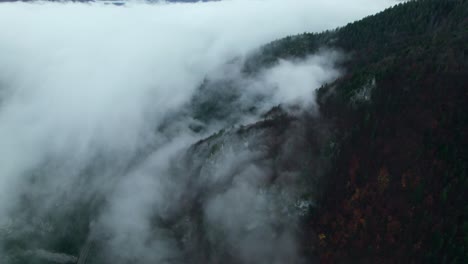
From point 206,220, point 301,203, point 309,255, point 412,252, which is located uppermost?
point 412,252

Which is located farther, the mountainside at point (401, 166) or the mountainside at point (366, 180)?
the mountainside at point (366, 180)

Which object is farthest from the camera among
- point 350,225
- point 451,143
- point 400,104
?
point 400,104

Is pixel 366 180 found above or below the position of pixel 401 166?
below

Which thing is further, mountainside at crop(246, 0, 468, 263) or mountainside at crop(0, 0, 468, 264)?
mountainside at crop(0, 0, 468, 264)

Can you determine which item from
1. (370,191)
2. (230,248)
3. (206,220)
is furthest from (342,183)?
(206,220)

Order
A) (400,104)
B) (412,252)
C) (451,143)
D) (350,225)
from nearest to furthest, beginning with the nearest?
(412,252)
(451,143)
(350,225)
(400,104)

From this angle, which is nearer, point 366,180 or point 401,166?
point 401,166

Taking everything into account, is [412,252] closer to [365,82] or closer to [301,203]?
[301,203]

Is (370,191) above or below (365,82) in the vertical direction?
below
